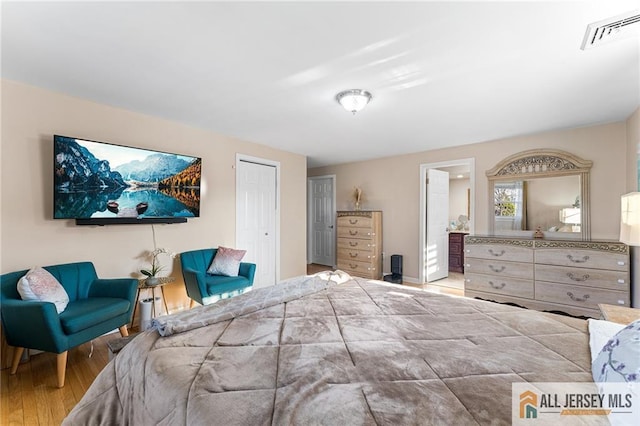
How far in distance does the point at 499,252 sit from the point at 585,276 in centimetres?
89

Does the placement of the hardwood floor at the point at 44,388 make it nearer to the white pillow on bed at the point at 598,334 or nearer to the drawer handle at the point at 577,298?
the white pillow on bed at the point at 598,334

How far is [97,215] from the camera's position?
9.29 feet

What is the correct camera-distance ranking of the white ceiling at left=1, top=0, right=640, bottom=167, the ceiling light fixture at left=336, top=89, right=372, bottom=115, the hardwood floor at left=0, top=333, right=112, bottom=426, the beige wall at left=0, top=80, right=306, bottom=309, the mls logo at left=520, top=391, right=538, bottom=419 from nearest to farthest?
1. the mls logo at left=520, top=391, right=538, bottom=419
2. the white ceiling at left=1, top=0, right=640, bottom=167
3. the hardwood floor at left=0, top=333, right=112, bottom=426
4. the beige wall at left=0, top=80, right=306, bottom=309
5. the ceiling light fixture at left=336, top=89, right=372, bottom=115

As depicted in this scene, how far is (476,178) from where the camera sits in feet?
14.9

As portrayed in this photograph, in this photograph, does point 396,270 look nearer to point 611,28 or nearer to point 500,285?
point 500,285

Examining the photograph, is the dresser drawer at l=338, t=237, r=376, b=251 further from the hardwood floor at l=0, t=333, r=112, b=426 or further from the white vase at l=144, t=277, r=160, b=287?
the hardwood floor at l=0, t=333, r=112, b=426

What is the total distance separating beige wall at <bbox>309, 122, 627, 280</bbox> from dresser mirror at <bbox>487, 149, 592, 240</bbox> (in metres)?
0.10

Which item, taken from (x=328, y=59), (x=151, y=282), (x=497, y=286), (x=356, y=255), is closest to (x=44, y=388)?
(x=151, y=282)

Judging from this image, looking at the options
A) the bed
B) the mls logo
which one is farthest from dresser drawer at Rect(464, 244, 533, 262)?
→ the mls logo

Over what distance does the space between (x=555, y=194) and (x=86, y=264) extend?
18.8 feet

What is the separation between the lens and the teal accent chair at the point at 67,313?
79.7 inches

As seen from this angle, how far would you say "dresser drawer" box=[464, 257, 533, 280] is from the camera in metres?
3.66

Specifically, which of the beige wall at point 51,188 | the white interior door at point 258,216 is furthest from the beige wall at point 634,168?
the beige wall at point 51,188

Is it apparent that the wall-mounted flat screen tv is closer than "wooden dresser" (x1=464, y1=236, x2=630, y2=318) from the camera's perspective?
Yes
